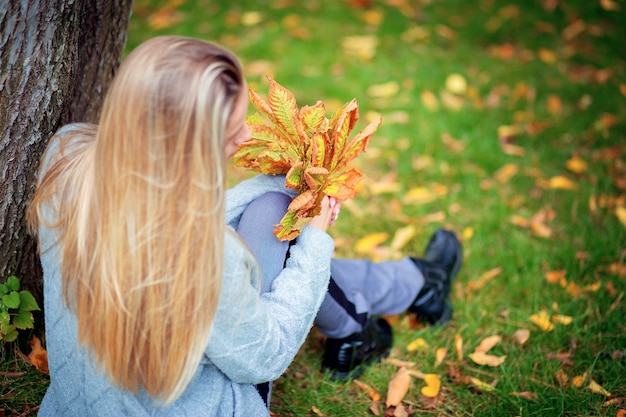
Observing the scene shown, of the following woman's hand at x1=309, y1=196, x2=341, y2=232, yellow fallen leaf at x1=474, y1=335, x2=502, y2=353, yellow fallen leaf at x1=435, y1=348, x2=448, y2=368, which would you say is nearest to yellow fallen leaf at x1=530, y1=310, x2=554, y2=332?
yellow fallen leaf at x1=474, y1=335, x2=502, y2=353

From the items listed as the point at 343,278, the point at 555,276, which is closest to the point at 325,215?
the point at 343,278

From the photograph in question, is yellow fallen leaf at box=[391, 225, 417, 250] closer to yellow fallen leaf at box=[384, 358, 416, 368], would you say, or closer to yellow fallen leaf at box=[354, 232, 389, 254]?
yellow fallen leaf at box=[354, 232, 389, 254]

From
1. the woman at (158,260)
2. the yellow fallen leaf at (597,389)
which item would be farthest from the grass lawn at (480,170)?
the woman at (158,260)

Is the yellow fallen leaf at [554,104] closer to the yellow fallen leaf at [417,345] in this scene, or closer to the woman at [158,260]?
the yellow fallen leaf at [417,345]

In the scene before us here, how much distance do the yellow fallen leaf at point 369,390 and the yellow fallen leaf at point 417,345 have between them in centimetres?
24

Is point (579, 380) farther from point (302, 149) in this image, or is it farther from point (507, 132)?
point (507, 132)

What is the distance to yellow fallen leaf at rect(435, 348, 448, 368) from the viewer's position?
217 cm

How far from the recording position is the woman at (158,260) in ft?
3.68

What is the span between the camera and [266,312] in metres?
1.35

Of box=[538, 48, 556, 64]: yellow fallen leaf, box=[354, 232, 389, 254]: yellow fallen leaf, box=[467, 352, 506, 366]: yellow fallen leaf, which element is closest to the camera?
box=[467, 352, 506, 366]: yellow fallen leaf

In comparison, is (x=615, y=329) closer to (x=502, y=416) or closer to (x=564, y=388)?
(x=564, y=388)

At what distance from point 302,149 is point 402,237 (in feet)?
3.90

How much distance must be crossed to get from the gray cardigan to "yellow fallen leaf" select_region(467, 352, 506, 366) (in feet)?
2.99

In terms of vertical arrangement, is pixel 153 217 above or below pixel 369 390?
above
